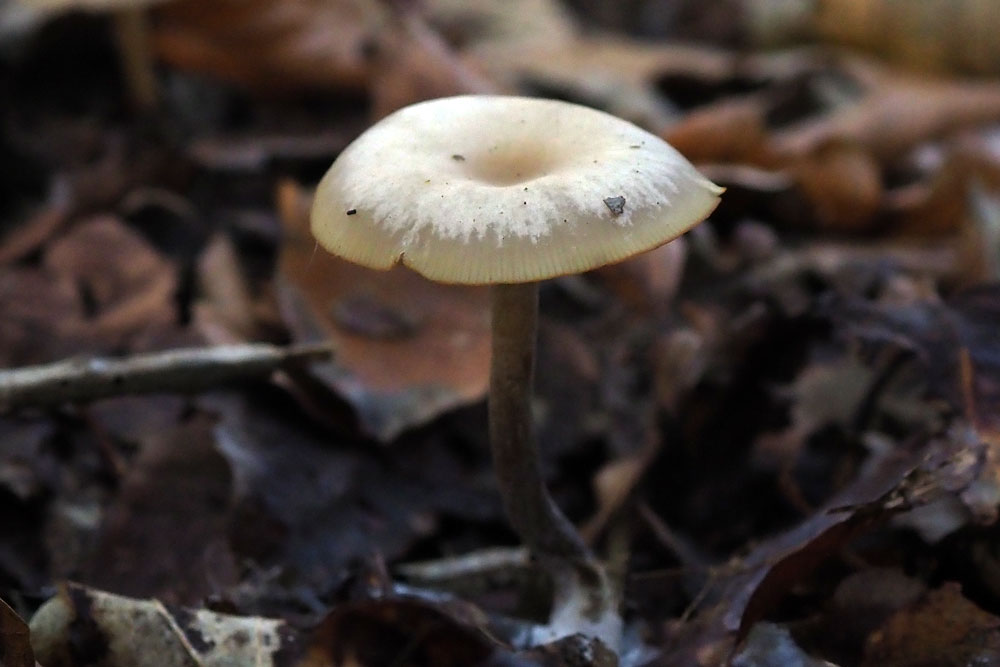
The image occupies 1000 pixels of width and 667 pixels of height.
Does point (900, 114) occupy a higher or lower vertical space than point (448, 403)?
higher

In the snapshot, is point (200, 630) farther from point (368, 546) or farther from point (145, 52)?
point (145, 52)

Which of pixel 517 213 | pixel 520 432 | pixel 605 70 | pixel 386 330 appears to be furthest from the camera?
pixel 605 70

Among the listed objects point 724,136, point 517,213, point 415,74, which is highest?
point 517,213

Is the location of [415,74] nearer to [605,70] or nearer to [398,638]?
[605,70]

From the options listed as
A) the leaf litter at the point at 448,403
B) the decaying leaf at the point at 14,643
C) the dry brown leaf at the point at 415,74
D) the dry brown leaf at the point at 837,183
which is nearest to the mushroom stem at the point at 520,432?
the leaf litter at the point at 448,403

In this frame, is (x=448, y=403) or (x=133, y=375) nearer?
(x=133, y=375)

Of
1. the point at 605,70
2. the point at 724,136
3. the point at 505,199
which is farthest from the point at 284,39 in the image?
the point at 505,199

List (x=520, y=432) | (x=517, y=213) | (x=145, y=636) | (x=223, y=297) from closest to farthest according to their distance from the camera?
(x=517, y=213) → (x=145, y=636) → (x=520, y=432) → (x=223, y=297)
